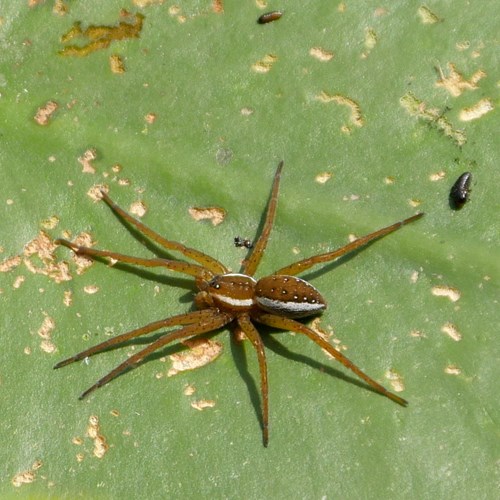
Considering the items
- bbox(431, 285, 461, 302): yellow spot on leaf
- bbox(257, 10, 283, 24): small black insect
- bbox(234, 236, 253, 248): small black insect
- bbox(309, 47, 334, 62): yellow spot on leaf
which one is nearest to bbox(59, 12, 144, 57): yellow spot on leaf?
bbox(257, 10, 283, 24): small black insect

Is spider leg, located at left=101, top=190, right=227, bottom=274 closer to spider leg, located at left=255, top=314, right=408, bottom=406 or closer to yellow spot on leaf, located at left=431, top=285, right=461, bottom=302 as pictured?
spider leg, located at left=255, top=314, right=408, bottom=406

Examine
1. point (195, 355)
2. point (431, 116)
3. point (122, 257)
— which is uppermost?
point (431, 116)

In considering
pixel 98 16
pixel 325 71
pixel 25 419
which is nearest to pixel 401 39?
pixel 325 71

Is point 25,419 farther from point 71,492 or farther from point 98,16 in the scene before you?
point 98,16

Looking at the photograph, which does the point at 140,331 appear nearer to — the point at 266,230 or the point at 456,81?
the point at 266,230

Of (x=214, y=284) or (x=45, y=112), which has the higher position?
(x=45, y=112)

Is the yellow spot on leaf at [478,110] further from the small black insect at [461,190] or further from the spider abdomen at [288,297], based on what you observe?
the spider abdomen at [288,297]

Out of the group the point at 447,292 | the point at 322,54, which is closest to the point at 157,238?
the point at 322,54
